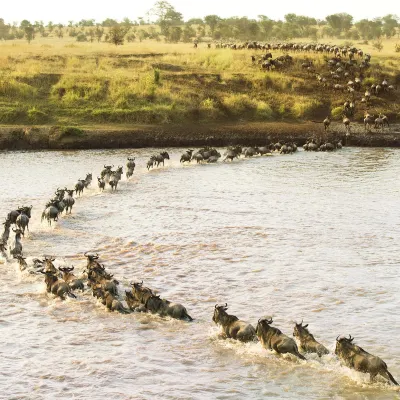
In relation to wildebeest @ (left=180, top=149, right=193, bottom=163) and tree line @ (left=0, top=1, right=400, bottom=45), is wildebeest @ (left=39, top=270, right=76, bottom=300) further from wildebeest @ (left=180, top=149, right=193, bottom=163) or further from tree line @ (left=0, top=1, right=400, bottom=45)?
tree line @ (left=0, top=1, right=400, bottom=45)

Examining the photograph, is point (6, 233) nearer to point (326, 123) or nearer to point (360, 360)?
point (360, 360)

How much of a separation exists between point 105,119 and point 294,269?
28.5 meters

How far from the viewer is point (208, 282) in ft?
55.7

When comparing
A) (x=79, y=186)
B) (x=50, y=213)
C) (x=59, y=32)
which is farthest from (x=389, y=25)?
(x=50, y=213)

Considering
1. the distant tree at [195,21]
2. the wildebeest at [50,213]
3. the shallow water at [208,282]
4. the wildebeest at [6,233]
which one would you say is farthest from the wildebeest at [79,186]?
the distant tree at [195,21]

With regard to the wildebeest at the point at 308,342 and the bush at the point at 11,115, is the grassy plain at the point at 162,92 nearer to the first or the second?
the bush at the point at 11,115

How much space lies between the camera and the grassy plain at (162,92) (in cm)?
4450

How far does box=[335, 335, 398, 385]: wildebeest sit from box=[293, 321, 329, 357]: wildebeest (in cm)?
40

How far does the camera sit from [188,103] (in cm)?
4644

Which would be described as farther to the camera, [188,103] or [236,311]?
[188,103]

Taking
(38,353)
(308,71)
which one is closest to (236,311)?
(38,353)

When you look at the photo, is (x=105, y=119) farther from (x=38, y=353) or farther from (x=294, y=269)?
(x=38, y=353)

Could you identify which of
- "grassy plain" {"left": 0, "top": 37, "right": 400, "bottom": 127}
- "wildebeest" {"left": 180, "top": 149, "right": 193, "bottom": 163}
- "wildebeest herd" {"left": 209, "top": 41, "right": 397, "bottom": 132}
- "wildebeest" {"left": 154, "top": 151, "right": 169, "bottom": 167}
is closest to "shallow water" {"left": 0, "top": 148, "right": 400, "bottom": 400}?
"wildebeest" {"left": 154, "top": 151, "right": 169, "bottom": 167}

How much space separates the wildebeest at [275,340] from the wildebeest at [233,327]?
0.74 feet
